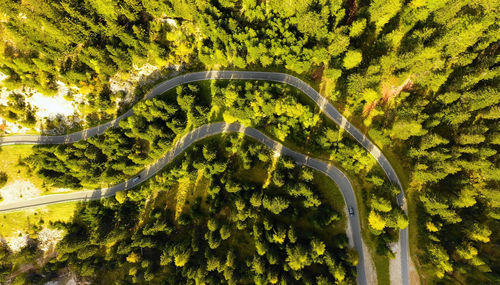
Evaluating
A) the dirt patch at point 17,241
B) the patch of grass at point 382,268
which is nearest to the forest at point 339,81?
the patch of grass at point 382,268

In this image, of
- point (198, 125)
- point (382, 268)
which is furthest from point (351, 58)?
point (382, 268)

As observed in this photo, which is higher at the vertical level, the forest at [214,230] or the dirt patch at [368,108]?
the dirt patch at [368,108]

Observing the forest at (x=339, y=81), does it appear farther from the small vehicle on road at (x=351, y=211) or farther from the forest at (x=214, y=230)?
the forest at (x=214, y=230)

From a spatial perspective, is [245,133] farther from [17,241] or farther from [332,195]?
[17,241]

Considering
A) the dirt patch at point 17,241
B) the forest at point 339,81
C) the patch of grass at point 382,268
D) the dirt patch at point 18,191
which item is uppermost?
the forest at point 339,81

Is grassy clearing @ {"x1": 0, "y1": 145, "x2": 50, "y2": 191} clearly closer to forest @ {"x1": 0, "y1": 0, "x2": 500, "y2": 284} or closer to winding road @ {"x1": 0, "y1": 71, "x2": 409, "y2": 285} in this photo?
winding road @ {"x1": 0, "y1": 71, "x2": 409, "y2": 285}

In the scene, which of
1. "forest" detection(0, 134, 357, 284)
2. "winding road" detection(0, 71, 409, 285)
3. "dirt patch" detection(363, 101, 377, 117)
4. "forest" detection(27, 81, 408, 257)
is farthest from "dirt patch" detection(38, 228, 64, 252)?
"dirt patch" detection(363, 101, 377, 117)
